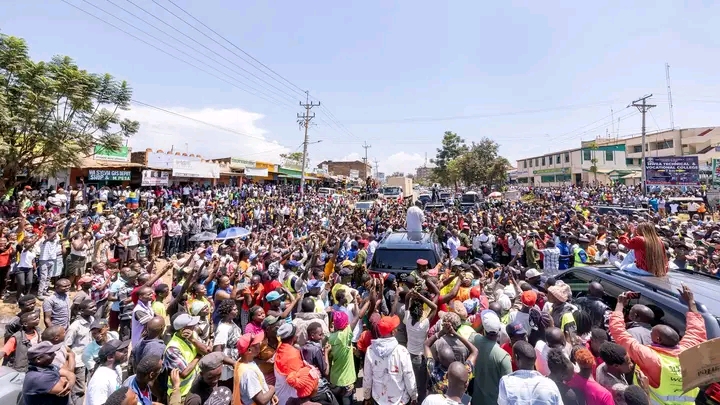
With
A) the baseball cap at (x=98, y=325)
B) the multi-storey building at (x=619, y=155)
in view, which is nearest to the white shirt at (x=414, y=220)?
the baseball cap at (x=98, y=325)

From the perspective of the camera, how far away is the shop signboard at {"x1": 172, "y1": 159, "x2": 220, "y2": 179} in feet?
67.9

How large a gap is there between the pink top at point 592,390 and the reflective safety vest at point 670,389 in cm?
48

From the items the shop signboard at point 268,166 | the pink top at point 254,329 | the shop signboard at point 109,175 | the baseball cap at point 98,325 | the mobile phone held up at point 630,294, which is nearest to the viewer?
the mobile phone held up at point 630,294

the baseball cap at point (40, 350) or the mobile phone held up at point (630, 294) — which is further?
the mobile phone held up at point (630, 294)

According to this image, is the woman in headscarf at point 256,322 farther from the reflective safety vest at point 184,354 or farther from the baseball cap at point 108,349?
the baseball cap at point 108,349

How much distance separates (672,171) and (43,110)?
36301mm

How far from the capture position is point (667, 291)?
3828 mm

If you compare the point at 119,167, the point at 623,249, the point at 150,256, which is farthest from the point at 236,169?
the point at 623,249

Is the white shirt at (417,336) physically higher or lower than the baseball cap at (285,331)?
lower

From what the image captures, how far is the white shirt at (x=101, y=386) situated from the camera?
116 inches

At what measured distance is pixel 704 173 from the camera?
1380 inches

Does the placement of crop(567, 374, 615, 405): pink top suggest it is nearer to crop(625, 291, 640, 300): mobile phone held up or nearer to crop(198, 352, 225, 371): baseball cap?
crop(625, 291, 640, 300): mobile phone held up

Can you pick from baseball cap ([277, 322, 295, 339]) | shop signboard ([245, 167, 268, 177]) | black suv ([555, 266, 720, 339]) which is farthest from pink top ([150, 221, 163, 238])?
shop signboard ([245, 167, 268, 177])

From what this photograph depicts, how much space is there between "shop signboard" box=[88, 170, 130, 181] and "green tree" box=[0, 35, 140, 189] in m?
4.36
